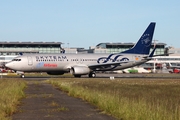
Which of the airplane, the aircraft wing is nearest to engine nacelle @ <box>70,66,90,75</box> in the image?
the airplane

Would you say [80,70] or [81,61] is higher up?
[81,61]

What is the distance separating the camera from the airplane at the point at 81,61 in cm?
6919

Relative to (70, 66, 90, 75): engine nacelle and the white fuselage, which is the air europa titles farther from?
(70, 66, 90, 75): engine nacelle

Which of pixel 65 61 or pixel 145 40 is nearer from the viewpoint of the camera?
pixel 65 61

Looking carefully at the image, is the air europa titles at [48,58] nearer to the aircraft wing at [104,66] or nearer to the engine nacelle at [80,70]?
the engine nacelle at [80,70]

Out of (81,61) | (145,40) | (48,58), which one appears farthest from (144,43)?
(48,58)

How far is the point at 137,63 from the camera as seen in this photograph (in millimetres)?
77625

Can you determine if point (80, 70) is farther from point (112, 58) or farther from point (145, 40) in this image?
point (145, 40)

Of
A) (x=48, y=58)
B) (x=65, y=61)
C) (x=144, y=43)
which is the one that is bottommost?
(x=65, y=61)

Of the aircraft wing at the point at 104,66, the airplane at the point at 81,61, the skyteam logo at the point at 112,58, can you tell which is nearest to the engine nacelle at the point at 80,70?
the airplane at the point at 81,61

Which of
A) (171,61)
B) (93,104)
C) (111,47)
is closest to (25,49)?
(111,47)

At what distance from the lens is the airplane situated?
227 feet

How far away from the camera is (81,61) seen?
73625 mm

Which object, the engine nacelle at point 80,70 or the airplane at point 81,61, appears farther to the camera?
the engine nacelle at point 80,70
